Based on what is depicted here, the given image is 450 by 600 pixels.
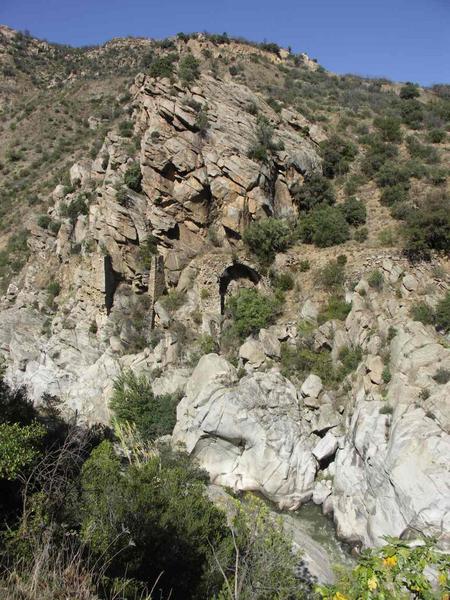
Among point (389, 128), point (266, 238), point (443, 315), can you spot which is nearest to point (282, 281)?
point (266, 238)

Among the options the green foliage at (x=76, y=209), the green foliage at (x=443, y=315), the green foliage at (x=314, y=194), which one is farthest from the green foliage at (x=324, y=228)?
the green foliage at (x=76, y=209)

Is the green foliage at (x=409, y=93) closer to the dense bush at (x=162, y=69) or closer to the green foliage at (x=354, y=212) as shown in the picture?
the green foliage at (x=354, y=212)

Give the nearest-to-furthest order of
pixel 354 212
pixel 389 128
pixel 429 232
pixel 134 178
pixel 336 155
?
pixel 429 232
pixel 134 178
pixel 354 212
pixel 336 155
pixel 389 128

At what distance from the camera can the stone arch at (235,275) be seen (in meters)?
22.9

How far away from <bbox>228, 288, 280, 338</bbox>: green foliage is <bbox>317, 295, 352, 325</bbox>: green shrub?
96.7 inches

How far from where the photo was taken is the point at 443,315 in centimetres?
1609

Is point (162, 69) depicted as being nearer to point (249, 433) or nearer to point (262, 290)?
point (262, 290)

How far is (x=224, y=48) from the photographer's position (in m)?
44.1

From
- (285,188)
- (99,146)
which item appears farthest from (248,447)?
(99,146)

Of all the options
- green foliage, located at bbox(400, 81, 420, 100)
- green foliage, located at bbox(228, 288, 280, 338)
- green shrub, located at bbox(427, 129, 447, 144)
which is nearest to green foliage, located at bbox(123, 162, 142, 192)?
green foliage, located at bbox(228, 288, 280, 338)

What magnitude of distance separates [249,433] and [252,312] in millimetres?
6444

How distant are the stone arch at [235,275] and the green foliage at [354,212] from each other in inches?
269

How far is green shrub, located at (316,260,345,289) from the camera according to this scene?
20.5 m

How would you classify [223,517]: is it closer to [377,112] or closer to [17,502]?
[17,502]
